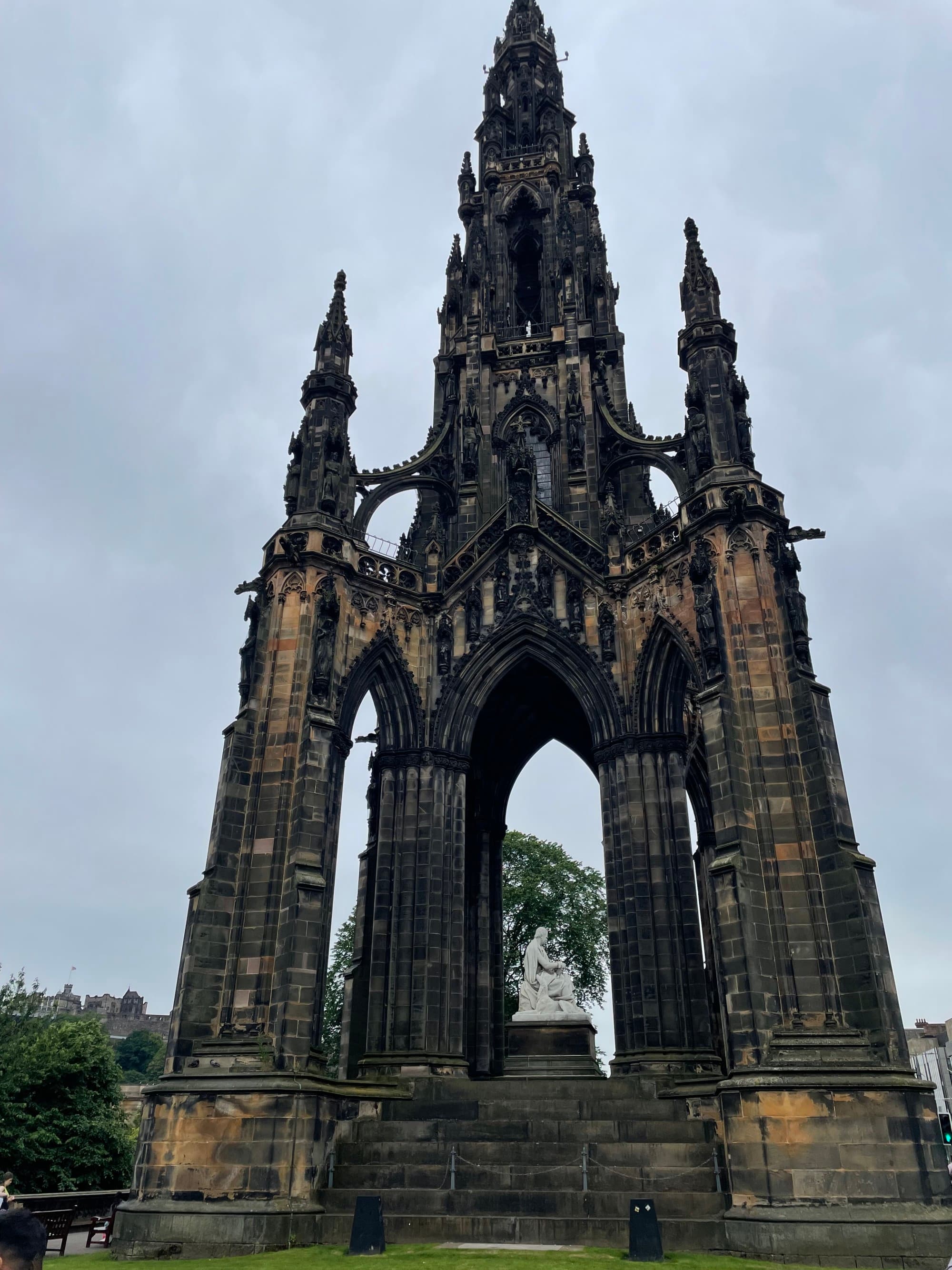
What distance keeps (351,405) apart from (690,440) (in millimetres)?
8337

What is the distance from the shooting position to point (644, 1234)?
11.6 meters

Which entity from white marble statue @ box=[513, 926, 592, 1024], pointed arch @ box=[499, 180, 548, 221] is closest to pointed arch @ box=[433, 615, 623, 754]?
white marble statue @ box=[513, 926, 592, 1024]

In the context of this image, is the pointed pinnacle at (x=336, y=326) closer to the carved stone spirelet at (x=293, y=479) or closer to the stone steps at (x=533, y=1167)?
the carved stone spirelet at (x=293, y=479)

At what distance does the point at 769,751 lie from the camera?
1656cm

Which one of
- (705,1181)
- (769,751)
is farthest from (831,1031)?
(769,751)

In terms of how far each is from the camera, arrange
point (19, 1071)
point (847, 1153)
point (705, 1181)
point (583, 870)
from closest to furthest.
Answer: point (847, 1153)
point (705, 1181)
point (19, 1071)
point (583, 870)

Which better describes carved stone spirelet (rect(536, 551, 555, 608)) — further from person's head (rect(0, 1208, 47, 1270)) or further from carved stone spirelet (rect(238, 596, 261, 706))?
person's head (rect(0, 1208, 47, 1270))

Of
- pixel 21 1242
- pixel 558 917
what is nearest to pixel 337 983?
pixel 558 917

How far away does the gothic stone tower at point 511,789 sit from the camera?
14.2 meters

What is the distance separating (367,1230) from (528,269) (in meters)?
29.6

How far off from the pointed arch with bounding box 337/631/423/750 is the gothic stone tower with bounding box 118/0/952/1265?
0.08m

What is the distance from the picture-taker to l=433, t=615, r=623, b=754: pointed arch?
840 inches

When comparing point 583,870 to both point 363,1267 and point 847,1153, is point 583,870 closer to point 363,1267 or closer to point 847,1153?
point 847,1153

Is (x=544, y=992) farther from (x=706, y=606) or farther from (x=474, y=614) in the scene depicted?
(x=706, y=606)
